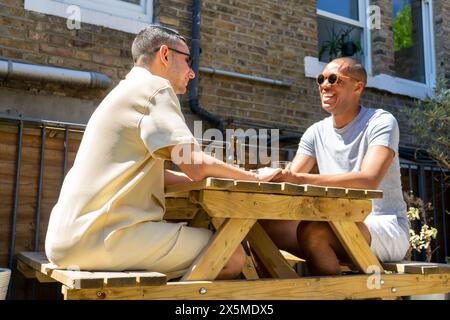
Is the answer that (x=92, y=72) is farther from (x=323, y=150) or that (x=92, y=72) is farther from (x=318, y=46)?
(x=318, y=46)

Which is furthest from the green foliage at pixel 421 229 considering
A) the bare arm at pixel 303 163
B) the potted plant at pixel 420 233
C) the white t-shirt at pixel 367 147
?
the white t-shirt at pixel 367 147

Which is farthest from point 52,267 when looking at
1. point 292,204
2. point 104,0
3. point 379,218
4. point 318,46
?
point 318,46

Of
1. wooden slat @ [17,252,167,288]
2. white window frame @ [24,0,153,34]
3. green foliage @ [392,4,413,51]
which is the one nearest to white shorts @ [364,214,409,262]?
wooden slat @ [17,252,167,288]

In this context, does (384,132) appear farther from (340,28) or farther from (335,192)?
(340,28)

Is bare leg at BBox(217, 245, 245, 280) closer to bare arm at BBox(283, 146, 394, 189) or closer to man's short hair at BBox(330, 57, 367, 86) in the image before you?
bare arm at BBox(283, 146, 394, 189)

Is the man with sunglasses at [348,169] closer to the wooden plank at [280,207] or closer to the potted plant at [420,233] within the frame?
the wooden plank at [280,207]

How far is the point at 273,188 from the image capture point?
2.29m

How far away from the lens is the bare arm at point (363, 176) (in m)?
2.64

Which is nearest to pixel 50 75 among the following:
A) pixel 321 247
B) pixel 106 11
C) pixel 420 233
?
pixel 106 11

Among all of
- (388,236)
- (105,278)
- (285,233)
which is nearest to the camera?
(105,278)

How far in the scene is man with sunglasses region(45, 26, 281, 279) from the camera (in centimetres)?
207

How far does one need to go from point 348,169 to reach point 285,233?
536 millimetres

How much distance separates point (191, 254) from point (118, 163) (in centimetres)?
50

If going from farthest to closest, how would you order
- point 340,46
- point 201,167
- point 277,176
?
1. point 340,46
2. point 277,176
3. point 201,167
